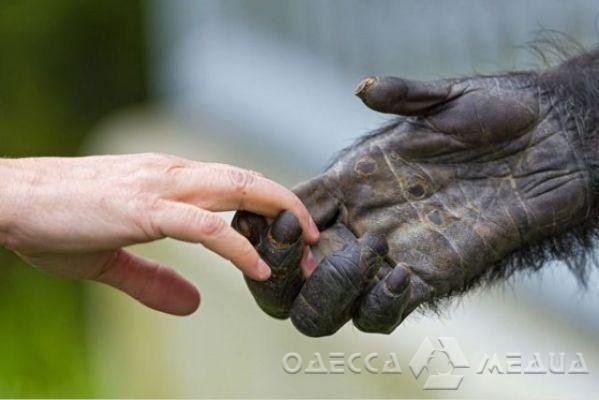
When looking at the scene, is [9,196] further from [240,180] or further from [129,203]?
[240,180]

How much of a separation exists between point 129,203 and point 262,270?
8.6 inches

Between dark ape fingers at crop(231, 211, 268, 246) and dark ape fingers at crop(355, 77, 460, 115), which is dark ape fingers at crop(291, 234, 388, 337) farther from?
dark ape fingers at crop(355, 77, 460, 115)

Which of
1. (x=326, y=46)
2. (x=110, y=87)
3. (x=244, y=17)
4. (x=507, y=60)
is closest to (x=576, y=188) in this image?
(x=507, y=60)

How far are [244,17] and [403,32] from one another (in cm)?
91

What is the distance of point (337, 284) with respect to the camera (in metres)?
1.90

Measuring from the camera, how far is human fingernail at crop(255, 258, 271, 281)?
186cm

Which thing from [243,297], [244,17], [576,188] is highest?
[576,188]

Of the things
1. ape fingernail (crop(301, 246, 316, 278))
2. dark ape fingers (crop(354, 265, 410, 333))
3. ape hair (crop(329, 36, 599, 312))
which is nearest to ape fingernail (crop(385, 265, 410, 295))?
dark ape fingers (crop(354, 265, 410, 333))

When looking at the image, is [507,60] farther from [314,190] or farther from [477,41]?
[314,190]

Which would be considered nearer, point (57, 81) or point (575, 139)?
point (575, 139)

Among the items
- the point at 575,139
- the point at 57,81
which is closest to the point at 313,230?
the point at 575,139

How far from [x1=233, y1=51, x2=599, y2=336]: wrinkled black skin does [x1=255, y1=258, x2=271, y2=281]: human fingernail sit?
0.6 inches

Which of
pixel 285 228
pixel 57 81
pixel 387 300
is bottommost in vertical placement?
pixel 57 81

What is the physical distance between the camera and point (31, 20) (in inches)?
218
